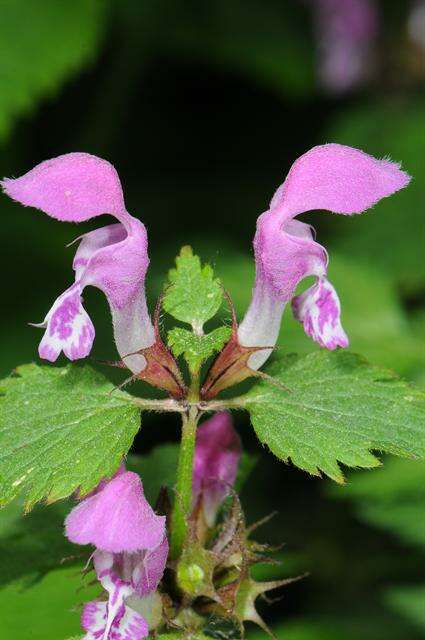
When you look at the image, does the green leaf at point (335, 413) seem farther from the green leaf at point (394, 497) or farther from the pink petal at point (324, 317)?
the green leaf at point (394, 497)

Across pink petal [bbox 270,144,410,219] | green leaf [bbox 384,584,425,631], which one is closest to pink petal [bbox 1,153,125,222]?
pink petal [bbox 270,144,410,219]

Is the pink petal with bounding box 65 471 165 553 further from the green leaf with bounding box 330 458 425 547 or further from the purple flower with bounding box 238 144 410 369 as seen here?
the green leaf with bounding box 330 458 425 547

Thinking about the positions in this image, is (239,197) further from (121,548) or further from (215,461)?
(121,548)

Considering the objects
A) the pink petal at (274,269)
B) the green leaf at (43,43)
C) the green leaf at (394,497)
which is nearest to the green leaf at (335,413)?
the pink petal at (274,269)

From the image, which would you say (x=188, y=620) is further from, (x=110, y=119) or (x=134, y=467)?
(x=110, y=119)

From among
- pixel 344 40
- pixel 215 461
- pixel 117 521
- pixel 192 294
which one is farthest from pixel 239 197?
pixel 117 521

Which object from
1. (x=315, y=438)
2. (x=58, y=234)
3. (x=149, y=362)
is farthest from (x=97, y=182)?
(x=58, y=234)
